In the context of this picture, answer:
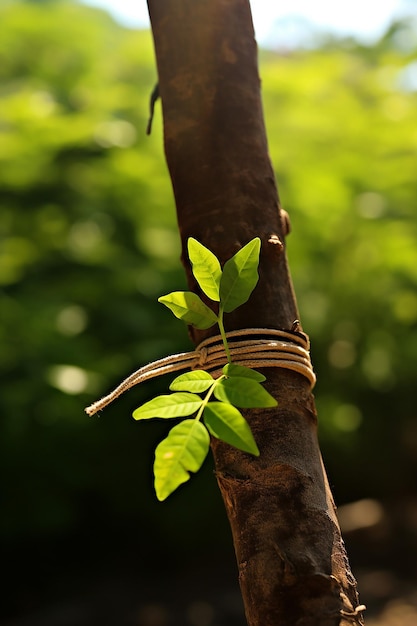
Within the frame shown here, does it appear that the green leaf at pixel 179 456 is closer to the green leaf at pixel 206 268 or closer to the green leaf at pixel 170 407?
the green leaf at pixel 170 407

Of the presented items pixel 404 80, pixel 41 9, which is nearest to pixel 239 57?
pixel 41 9

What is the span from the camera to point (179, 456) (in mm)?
609

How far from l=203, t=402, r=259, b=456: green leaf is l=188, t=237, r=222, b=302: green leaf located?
0.43 feet

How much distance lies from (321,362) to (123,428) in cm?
127

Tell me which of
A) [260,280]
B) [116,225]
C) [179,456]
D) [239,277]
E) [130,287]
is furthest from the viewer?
[116,225]

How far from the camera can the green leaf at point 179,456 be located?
1.96ft

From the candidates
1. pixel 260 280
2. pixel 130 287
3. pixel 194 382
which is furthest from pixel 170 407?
pixel 130 287

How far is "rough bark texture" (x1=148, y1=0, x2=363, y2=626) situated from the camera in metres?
0.70

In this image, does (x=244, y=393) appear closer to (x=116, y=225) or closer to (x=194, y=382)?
(x=194, y=382)

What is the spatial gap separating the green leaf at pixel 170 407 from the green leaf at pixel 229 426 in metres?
0.03

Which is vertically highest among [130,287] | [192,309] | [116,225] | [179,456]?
[116,225]

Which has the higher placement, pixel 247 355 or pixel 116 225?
pixel 116 225

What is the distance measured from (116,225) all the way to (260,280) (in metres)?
2.53

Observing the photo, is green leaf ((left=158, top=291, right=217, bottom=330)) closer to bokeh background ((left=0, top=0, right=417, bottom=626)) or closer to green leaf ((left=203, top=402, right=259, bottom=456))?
green leaf ((left=203, top=402, right=259, bottom=456))
